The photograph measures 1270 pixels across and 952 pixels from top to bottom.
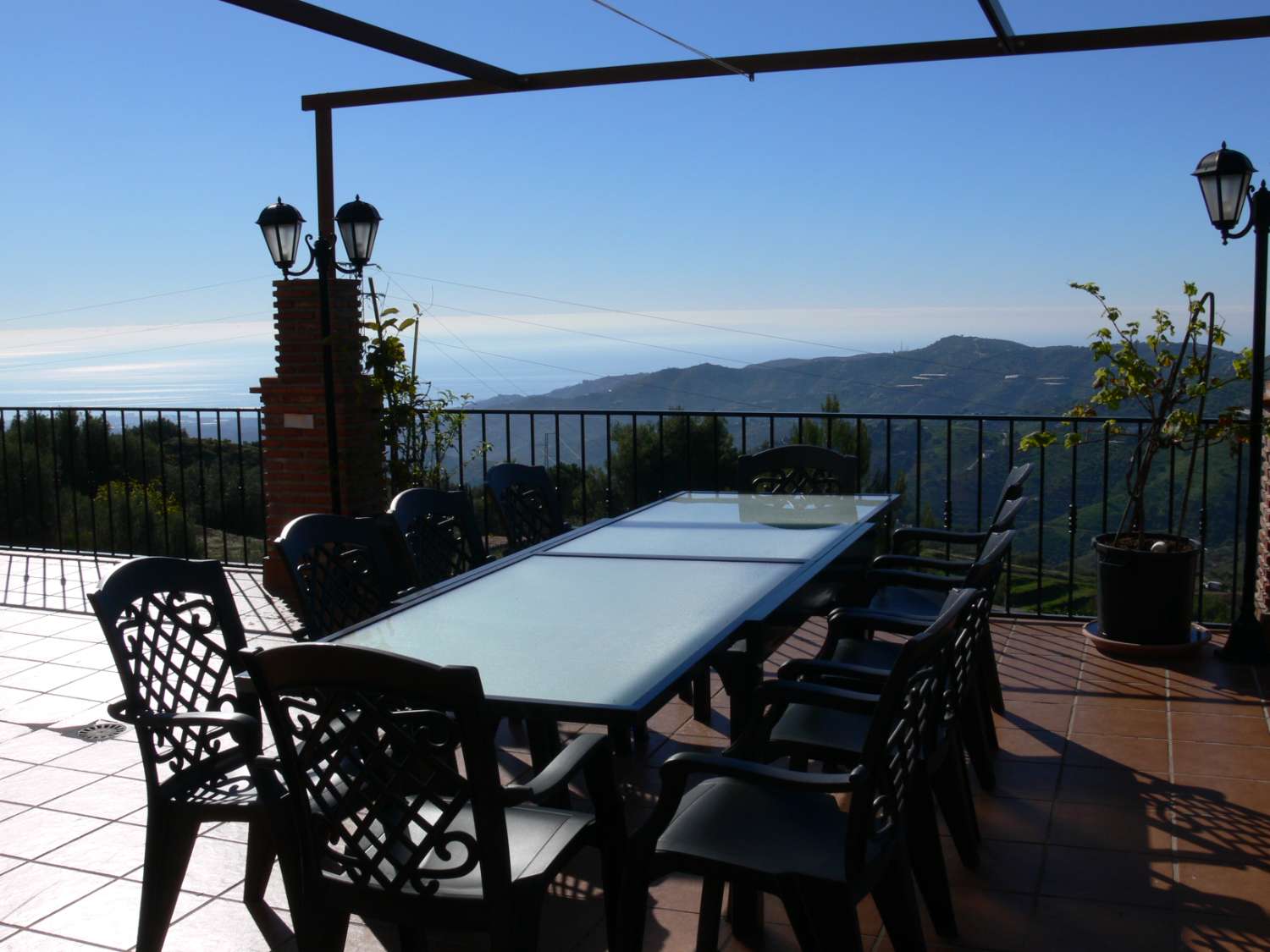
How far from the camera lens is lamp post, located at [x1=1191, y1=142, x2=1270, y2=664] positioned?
170 inches

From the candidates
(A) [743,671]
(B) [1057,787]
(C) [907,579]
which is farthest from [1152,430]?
(A) [743,671]

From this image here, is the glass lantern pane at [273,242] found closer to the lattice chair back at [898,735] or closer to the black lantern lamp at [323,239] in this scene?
the black lantern lamp at [323,239]

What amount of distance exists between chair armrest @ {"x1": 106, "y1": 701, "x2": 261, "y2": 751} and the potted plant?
344cm

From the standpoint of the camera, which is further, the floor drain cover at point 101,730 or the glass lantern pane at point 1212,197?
the glass lantern pane at point 1212,197

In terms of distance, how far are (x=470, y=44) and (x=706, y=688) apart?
2.91 meters

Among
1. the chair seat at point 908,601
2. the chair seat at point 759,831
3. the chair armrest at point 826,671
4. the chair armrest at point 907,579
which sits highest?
the chair armrest at point 907,579

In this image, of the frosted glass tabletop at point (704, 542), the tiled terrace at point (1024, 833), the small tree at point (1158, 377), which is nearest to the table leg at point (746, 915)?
the tiled terrace at point (1024, 833)

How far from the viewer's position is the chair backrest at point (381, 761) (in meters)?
1.50

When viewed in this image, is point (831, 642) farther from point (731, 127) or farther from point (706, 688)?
point (731, 127)

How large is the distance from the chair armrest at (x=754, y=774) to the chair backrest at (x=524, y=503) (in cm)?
198

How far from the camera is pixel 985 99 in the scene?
27.5 feet

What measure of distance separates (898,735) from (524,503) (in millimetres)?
2285

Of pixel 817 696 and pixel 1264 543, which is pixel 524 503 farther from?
pixel 1264 543

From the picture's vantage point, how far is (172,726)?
214 cm
